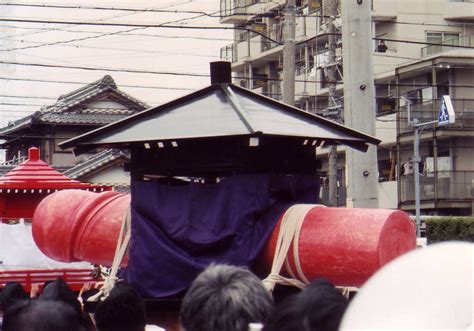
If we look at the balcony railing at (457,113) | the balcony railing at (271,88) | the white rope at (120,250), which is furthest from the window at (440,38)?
the white rope at (120,250)

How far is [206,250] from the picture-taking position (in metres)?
5.18

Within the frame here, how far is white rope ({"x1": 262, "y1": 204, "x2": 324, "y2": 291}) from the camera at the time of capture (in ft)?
16.0

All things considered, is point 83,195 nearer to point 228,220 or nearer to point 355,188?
point 228,220

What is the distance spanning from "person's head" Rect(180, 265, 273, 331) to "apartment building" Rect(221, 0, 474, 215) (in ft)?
103

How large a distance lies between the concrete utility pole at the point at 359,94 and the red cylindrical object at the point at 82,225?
125 inches

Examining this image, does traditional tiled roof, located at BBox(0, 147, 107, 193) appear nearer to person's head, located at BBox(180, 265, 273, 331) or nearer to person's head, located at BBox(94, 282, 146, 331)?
person's head, located at BBox(94, 282, 146, 331)

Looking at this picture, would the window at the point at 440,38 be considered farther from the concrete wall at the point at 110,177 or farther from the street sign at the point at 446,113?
the concrete wall at the point at 110,177

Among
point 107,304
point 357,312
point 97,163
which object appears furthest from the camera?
point 97,163

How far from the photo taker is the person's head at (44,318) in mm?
3023

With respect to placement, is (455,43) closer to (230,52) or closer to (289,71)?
(230,52)

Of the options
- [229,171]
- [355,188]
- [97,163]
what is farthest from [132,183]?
[97,163]

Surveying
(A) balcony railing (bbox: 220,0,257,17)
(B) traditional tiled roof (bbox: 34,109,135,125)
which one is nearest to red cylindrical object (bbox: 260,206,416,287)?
(B) traditional tiled roof (bbox: 34,109,135,125)

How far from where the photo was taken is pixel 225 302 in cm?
290

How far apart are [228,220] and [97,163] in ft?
95.5
